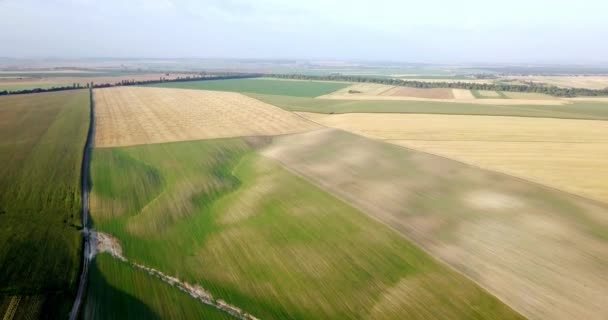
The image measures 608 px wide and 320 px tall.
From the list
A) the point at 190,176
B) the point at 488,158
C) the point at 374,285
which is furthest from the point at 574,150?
the point at 190,176

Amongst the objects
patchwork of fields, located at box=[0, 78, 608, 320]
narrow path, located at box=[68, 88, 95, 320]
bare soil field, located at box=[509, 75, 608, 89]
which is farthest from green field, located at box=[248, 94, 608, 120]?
bare soil field, located at box=[509, 75, 608, 89]

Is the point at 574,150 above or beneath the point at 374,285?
above

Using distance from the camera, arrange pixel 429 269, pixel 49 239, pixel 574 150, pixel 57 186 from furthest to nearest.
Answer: pixel 574 150, pixel 57 186, pixel 49 239, pixel 429 269

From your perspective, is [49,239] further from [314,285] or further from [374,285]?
[374,285]

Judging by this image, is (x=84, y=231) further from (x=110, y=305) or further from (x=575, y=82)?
(x=575, y=82)

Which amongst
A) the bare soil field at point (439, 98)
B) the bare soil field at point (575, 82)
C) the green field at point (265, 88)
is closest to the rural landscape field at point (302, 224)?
the bare soil field at point (439, 98)

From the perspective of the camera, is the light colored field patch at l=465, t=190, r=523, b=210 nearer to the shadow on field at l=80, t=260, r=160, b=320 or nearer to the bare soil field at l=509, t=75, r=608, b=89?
the shadow on field at l=80, t=260, r=160, b=320
